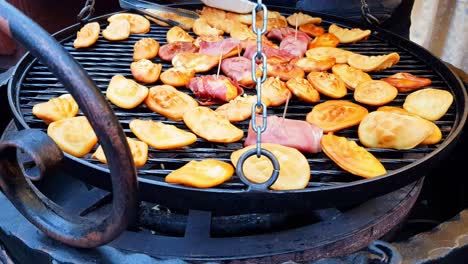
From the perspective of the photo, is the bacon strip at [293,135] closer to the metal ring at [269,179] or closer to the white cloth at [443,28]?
the metal ring at [269,179]

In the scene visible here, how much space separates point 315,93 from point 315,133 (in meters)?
0.37

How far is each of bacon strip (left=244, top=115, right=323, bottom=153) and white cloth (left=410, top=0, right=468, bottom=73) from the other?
7.85ft

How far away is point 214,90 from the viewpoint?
6.26 ft

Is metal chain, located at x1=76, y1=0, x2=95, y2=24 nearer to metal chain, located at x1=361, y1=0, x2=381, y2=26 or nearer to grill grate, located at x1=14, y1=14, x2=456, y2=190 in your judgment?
grill grate, located at x1=14, y1=14, x2=456, y2=190

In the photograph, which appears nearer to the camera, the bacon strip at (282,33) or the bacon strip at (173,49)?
the bacon strip at (173,49)

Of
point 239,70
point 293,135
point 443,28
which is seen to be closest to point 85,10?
point 239,70

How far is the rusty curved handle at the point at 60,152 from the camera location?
977 millimetres

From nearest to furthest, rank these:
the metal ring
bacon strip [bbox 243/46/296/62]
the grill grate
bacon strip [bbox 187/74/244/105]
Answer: the metal ring, the grill grate, bacon strip [bbox 187/74/244/105], bacon strip [bbox 243/46/296/62]

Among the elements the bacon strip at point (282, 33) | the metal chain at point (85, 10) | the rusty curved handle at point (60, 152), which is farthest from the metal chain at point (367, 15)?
the rusty curved handle at point (60, 152)

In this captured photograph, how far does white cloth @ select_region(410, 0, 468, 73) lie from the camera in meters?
3.46

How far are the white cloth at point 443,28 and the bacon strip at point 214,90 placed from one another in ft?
7.35

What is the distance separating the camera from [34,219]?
131cm

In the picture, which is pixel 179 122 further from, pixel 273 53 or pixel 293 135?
pixel 273 53

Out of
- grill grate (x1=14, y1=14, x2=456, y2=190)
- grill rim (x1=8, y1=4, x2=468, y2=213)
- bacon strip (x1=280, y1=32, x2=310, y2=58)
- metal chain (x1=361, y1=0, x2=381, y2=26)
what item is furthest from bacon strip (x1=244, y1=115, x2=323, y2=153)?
metal chain (x1=361, y1=0, x2=381, y2=26)
